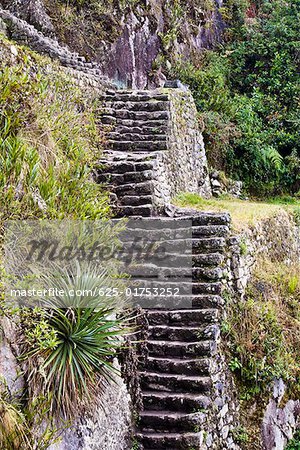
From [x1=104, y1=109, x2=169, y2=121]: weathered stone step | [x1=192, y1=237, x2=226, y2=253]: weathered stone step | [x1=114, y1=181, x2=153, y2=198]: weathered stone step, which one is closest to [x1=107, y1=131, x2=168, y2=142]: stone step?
[x1=104, y1=109, x2=169, y2=121]: weathered stone step

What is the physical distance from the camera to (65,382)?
171 inches

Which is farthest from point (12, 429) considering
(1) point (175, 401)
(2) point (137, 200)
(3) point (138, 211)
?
(2) point (137, 200)

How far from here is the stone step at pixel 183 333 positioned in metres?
6.19

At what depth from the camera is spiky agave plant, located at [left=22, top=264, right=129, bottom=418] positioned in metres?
4.25

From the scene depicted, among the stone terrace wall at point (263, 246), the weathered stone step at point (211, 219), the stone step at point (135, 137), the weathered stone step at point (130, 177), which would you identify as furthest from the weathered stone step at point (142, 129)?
the weathered stone step at point (211, 219)

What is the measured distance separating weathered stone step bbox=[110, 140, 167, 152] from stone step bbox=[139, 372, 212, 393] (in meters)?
4.76

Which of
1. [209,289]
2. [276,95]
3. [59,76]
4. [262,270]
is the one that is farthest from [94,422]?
[276,95]

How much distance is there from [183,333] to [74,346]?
6.83 feet

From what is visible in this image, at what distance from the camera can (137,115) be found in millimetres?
10406

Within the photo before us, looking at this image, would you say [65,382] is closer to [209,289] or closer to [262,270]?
[209,289]

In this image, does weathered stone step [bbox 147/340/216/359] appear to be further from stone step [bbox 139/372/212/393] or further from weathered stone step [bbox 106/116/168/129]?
weathered stone step [bbox 106/116/168/129]

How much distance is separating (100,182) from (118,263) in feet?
7.75

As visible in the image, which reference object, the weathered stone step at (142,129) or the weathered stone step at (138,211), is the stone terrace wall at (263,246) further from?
the weathered stone step at (142,129)

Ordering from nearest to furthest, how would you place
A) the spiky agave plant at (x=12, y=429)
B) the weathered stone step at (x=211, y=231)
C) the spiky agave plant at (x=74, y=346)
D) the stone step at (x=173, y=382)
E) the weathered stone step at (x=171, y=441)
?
the spiky agave plant at (x=12, y=429) → the spiky agave plant at (x=74, y=346) → the weathered stone step at (x=171, y=441) → the stone step at (x=173, y=382) → the weathered stone step at (x=211, y=231)
